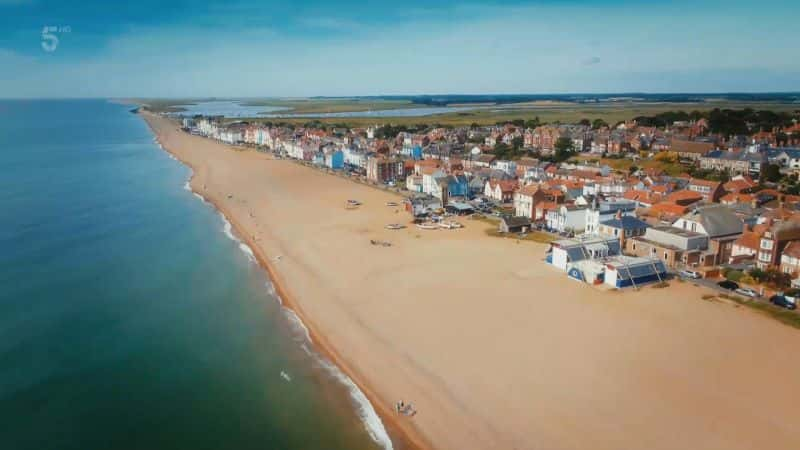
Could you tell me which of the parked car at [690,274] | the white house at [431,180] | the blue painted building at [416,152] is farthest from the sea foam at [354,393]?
the blue painted building at [416,152]

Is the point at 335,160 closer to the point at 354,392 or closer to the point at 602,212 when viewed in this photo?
the point at 602,212

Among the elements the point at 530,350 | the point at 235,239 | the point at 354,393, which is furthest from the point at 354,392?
the point at 235,239

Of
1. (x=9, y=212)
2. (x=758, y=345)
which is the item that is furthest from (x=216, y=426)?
(x=9, y=212)

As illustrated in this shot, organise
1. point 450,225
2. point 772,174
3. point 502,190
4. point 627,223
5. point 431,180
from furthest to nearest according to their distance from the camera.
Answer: point 431,180
point 772,174
point 502,190
point 450,225
point 627,223

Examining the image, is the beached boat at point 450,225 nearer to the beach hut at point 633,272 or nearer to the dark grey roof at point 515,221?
the dark grey roof at point 515,221

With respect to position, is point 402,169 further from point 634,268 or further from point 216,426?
point 216,426

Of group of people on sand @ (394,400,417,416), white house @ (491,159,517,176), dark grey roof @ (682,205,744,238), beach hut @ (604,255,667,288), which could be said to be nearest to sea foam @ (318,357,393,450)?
group of people on sand @ (394,400,417,416)

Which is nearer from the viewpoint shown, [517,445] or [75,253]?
[517,445]
